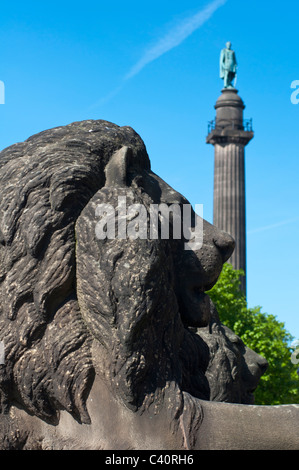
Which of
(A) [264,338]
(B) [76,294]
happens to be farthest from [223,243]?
(A) [264,338]

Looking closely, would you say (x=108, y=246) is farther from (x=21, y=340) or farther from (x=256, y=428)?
(x=256, y=428)

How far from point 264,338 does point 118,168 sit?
16.4 m

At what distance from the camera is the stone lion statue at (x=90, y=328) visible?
3.48 metres

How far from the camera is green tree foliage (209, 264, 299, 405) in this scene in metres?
18.5

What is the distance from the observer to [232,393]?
5480 millimetres

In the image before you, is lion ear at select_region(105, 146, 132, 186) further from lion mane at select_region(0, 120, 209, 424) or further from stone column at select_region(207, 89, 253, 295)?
stone column at select_region(207, 89, 253, 295)

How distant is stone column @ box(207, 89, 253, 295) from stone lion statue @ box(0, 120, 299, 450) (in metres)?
33.2

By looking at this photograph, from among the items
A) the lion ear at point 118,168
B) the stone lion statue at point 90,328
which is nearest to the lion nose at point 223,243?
the stone lion statue at point 90,328

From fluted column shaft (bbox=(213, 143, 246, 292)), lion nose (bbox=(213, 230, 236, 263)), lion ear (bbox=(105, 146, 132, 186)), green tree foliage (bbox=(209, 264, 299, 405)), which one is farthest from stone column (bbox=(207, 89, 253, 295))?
lion ear (bbox=(105, 146, 132, 186))

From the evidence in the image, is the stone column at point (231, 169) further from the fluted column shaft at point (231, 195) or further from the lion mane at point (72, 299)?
the lion mane at point (72, 299)

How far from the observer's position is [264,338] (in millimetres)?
19688

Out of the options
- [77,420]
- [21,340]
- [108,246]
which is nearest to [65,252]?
[108,246]

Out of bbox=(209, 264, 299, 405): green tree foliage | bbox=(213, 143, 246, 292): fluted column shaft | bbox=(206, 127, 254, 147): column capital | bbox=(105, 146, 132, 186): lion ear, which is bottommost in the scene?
bbox=(209, 264, 299, 405): green tree foliage

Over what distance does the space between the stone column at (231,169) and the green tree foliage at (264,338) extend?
16.4m
